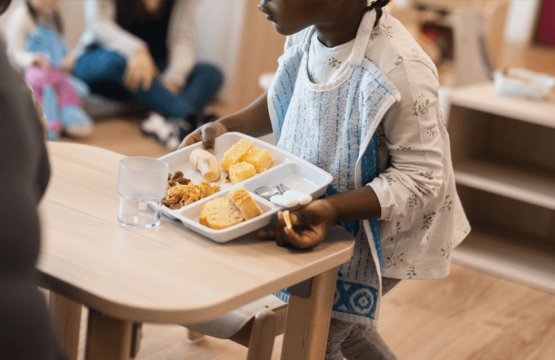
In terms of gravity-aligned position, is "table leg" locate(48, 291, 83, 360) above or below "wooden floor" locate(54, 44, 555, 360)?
above

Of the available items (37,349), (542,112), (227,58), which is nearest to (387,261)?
(37,349)

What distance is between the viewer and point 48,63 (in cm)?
298

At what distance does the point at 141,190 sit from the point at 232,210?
0.42 feet

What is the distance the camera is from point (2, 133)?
46 cm

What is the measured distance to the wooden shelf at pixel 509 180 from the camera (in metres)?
2.16

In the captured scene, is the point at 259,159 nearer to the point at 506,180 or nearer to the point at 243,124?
the point at 243,124

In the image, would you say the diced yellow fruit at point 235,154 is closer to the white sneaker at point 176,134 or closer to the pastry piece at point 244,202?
the pastry piece at point 244,202

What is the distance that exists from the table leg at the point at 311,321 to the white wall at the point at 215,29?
3126 mm

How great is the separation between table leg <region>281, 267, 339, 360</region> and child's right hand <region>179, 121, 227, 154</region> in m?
0.30

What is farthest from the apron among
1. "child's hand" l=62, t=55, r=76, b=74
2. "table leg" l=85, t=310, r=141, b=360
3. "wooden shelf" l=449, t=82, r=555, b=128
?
"child's hand" l=62, t=55, r=76, b=74

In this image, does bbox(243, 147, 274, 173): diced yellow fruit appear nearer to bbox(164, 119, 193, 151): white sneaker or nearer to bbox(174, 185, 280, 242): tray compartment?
bbox(174, 185, 280, 242): tray compartment

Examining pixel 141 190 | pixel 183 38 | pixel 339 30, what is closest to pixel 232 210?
pixel 141 190

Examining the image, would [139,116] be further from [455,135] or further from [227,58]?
[455,135]

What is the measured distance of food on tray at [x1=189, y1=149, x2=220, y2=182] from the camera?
39.4 inches
